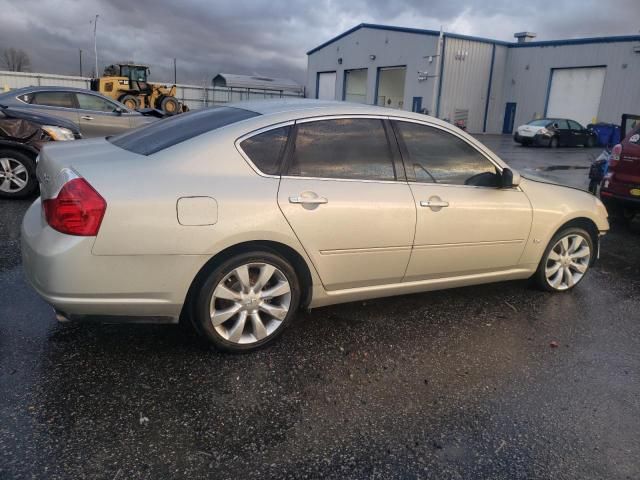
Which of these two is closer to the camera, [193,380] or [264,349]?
[193,380]

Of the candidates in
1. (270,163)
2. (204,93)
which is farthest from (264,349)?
(204,93)

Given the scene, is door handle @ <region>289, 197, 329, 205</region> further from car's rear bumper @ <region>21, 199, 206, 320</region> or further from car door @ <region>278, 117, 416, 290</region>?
car's rear bumper @ <region>21, 199, 206, 320</region>

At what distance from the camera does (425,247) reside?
11.5ft

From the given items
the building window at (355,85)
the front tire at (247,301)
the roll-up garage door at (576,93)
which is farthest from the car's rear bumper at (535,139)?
the front tire at (247,301)

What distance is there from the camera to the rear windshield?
121 inches

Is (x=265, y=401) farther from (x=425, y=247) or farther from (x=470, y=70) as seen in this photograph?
(x=470, y=70)

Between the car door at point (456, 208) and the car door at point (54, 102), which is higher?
the car door at point (54, 102)

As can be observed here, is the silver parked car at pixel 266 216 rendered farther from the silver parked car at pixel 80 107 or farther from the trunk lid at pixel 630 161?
the silver parked car at pixel 80 107

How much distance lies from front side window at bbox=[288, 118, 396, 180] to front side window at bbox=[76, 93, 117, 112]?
8641mm

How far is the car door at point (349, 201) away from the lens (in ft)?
10.00

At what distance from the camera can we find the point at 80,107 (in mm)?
10094

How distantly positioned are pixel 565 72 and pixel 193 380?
3497 cm

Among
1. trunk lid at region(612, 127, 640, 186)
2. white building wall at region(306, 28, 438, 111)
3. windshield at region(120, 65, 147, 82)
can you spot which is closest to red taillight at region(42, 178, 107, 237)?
trunk lid at region(612, 127, 640, 186)

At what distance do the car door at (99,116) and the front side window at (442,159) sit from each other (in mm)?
8360
